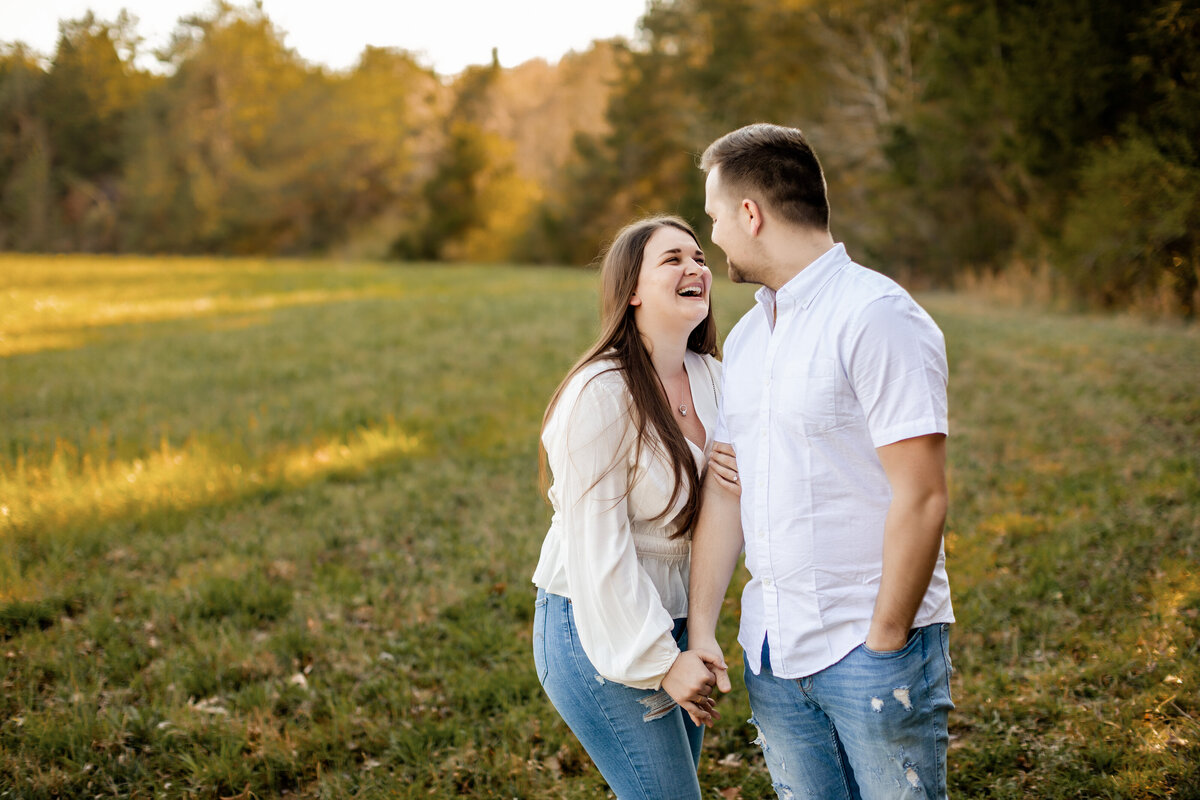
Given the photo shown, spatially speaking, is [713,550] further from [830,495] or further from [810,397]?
[810,397]

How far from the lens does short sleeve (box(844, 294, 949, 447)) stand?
1.79m

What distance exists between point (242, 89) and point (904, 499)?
5926cm

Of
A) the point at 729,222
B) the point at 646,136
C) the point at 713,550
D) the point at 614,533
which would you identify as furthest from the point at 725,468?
the point at 646,136

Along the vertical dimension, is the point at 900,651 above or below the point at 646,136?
below

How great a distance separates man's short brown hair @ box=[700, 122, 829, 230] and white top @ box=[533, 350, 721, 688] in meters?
0.65

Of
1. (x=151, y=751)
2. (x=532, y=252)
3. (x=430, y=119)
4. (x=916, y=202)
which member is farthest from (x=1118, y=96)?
(x=430, y=119)

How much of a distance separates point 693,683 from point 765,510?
0.49 metres

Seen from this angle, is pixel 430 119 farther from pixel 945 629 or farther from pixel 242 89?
pixel 945 629

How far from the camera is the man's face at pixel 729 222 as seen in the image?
6.99 ft

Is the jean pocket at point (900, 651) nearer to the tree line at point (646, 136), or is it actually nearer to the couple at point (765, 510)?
the couple at point (765, 510)

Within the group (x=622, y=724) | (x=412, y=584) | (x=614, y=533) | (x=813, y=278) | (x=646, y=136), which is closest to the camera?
(x=813, y=278)

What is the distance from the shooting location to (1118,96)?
12.3m

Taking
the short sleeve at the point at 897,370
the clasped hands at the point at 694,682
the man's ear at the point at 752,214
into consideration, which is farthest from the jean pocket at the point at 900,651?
the man's ear at the point at 752,214

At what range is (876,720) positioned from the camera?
6.26ft
